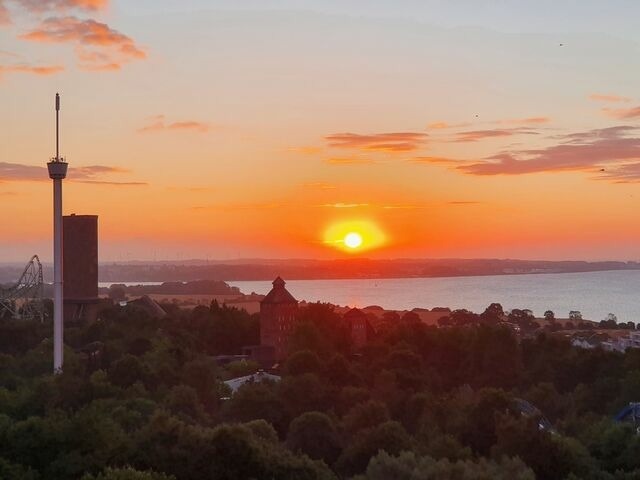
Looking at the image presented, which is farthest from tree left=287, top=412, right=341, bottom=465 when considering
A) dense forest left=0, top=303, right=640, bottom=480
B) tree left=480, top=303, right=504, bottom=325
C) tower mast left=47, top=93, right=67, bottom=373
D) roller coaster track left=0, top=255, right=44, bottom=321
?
tree left=480, top=303, right=504, bottom=325

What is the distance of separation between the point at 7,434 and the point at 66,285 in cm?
5299

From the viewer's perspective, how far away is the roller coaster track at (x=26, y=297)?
70.3 meters

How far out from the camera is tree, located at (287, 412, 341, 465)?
2738cm

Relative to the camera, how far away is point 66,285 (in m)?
75.1

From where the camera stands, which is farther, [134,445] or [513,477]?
[134,445]

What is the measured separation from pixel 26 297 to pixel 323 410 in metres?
48.6

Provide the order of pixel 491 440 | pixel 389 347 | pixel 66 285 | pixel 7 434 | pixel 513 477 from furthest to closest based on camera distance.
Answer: pixel 66 285
pixel 389 347
pixel 491 440
pixel 7 434
pixel 513 477

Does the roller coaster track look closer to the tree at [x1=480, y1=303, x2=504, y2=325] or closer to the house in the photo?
the house

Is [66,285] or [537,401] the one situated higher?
[66,285]

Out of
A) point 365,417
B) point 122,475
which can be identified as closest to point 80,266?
point 365,417

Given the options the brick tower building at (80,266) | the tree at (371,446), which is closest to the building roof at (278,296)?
the brick tower building at (80,266)

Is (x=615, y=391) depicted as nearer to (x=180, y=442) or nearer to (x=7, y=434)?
(x=180, y=442)

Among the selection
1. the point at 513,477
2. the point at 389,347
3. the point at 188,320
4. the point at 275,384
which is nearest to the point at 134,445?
the point at 513,477

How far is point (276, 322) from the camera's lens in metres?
58.8
